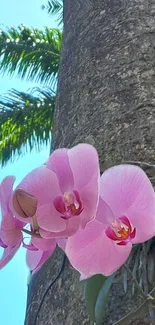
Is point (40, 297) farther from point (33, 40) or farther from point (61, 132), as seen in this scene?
point (33, 40)

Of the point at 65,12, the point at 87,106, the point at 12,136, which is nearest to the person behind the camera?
the point at 87,106

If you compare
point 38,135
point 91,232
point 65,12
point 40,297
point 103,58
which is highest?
point 65,12

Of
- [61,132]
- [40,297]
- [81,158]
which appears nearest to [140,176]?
[81,158]

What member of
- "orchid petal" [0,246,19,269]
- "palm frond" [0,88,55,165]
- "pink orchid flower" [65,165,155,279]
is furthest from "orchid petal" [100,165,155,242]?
"palm frond" [0,88,55,165]

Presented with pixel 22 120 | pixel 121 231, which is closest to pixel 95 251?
pixel 121 231

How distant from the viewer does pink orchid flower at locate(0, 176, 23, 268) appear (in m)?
0.47

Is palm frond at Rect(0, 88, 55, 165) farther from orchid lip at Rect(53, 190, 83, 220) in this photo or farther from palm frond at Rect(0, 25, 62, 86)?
orchid lip at Rect(53, 190, 83, 220)

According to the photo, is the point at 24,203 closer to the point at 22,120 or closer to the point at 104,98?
the point at 104,98

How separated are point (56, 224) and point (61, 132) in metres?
0.56

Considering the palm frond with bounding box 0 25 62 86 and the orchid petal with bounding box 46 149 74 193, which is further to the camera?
the palm frond with bounding box 0 25 62 86

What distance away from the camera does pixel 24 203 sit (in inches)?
17.0

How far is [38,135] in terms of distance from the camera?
4.12 metres

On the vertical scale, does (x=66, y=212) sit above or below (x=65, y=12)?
below

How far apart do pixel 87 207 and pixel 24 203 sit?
5 cm
